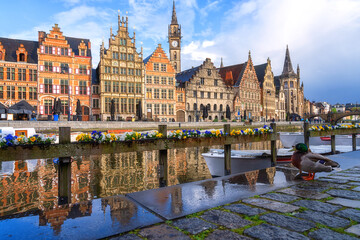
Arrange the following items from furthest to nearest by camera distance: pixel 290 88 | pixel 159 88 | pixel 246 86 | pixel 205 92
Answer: pixel 290 88, pixel 246 86, pixel 205 92, pixel 159 88

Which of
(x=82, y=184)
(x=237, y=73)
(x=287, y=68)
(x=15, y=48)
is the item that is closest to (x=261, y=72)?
(x=237, y=73)

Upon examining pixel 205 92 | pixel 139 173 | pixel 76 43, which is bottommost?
pixel 139 173

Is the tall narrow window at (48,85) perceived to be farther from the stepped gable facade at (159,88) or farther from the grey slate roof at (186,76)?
the grey slate roof at (186,76)

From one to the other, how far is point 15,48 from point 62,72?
25.5ft

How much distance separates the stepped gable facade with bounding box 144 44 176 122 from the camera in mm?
45906

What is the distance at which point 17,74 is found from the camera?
37.2m

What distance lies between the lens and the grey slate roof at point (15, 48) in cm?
3725

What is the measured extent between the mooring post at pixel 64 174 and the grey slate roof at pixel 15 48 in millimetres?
39049

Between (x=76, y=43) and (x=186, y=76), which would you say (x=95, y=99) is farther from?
(x=186, y=76)

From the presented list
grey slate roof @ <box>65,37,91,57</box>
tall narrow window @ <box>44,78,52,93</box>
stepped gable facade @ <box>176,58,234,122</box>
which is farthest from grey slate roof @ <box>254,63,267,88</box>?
tall narrow window @ <box>44,78,52,93</box>

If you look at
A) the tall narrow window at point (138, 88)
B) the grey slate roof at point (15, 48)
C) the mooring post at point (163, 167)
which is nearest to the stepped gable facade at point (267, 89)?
the tall narrow window at point (138, 88)

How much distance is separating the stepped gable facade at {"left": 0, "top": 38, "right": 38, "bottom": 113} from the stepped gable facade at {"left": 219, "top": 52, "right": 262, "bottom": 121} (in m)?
44.5

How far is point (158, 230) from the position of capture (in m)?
2.91

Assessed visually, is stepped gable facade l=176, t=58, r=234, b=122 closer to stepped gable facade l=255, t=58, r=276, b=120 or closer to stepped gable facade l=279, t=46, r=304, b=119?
stepped gable facade l=255, t=58, r=276, b=120
